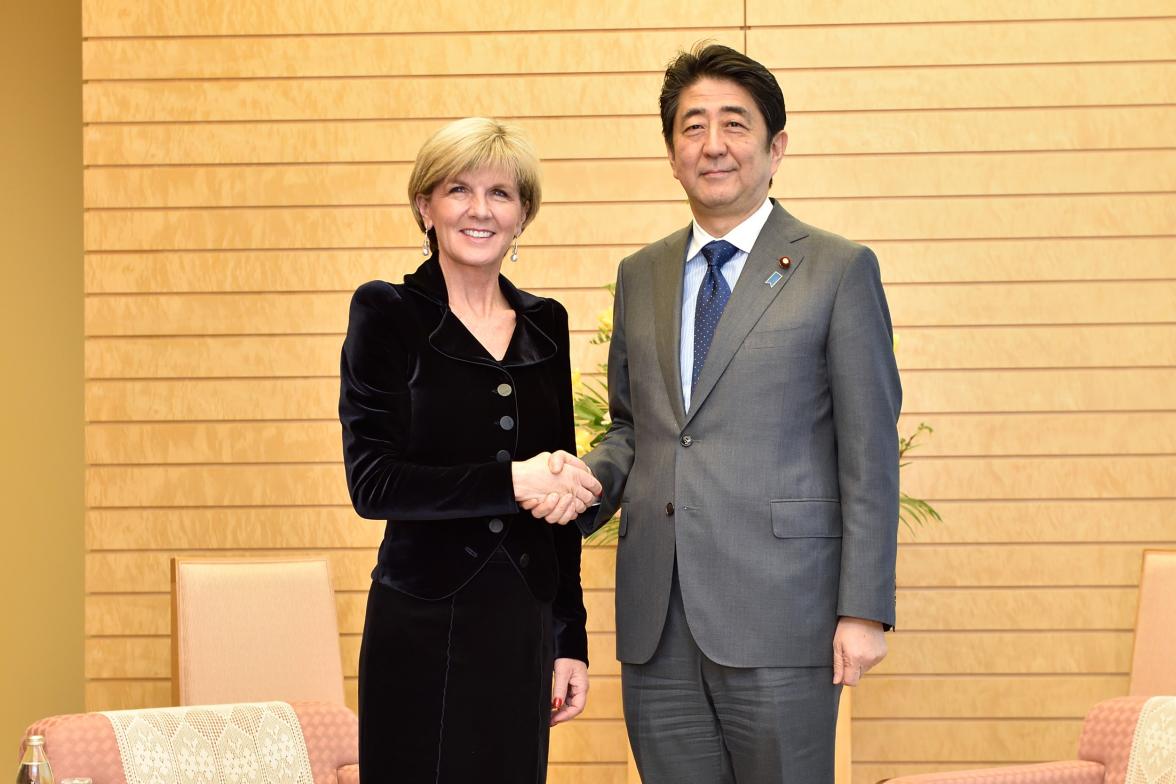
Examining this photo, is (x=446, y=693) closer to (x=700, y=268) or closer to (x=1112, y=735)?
(x=700, y=268)

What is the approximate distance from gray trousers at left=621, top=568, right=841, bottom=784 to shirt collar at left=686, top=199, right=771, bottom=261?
0.61 meters

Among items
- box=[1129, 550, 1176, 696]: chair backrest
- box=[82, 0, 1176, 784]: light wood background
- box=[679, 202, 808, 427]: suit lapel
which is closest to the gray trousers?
box=[679, 202, 808, 427]: suit lapel

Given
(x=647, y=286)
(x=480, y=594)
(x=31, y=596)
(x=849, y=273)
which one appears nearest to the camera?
(x=480, y=594)

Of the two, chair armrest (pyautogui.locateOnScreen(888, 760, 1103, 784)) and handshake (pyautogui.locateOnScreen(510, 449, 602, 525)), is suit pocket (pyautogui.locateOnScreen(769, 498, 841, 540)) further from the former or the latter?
chair armrest (pyautogui.locateOnScreen(888, 760, 1103, 784))

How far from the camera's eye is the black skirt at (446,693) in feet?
6.59

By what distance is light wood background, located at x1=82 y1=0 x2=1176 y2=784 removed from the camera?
13.3ft

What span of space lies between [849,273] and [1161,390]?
228 cm

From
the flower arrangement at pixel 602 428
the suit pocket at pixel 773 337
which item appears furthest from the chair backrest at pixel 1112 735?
the suit pocket at pixel 773 337

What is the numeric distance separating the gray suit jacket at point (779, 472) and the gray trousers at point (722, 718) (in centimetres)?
3

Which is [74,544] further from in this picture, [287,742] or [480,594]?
[480,594]

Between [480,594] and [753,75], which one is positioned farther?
[753,75]

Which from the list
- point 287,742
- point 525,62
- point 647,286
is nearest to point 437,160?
point 647,286

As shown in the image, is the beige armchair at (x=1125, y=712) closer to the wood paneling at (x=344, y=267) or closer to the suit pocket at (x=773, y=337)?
the suit pocket at (x=773, y=337)

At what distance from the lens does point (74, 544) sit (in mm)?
4965
